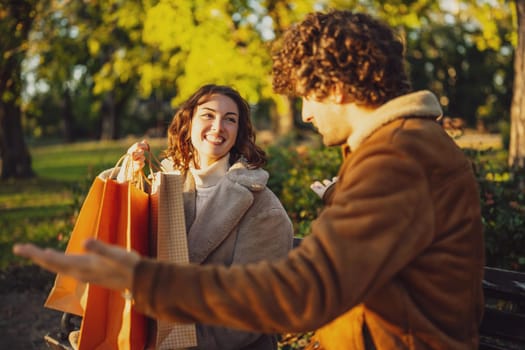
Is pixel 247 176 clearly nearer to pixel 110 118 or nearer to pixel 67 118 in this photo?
pixel 110 118

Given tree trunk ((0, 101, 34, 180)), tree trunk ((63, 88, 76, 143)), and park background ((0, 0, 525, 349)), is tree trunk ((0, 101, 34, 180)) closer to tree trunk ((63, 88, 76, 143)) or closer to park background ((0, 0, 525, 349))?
park background ((0, 0, 525, 349))

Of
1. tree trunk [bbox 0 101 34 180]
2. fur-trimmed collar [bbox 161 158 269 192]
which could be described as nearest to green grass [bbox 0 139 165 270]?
tree trunk [bbox 0 101 34 180]

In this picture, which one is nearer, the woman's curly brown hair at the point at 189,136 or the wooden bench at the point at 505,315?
the wooden bench at the point at 505,315

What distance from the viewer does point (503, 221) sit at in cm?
412

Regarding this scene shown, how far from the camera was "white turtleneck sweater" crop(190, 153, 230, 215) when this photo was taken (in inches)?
108

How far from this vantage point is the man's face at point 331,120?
178 cm

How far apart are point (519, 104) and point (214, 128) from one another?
4.49m

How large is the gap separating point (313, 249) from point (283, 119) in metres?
14.7

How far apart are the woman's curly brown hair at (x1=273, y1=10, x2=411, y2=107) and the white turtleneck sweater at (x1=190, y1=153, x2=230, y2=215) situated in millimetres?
1011

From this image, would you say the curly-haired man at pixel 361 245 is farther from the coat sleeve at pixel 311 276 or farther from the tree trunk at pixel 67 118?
the tree trunk at pixel 67 118

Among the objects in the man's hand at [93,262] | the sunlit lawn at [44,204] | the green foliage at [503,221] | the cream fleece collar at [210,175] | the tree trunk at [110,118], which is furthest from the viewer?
the tree trunk at [110,118]

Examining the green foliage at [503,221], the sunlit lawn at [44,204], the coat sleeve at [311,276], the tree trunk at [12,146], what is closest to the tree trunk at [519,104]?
the sunlit lawn at [44,204]

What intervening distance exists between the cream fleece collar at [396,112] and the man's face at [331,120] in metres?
0.05

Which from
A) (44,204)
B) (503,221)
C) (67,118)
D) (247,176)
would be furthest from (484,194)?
(67,118)
